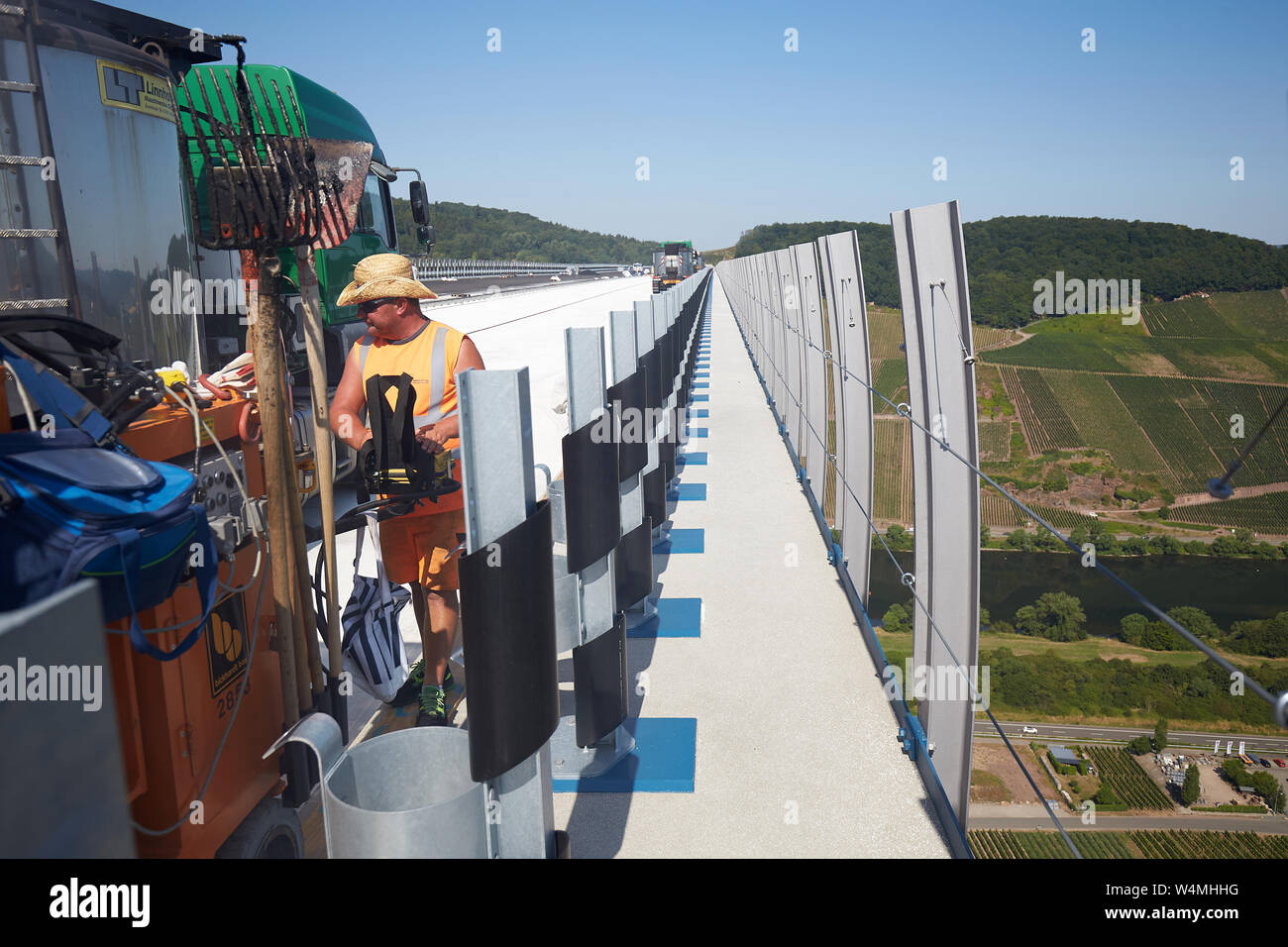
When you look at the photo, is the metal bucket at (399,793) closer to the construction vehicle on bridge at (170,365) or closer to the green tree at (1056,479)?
the construction vehicle on bridge at (170,365)

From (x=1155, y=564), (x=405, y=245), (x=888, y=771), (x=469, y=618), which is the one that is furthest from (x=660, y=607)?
(x=1155, y=564)

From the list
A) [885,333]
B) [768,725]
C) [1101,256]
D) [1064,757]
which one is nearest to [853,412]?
[885,333]

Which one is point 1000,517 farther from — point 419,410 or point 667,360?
point 419,410

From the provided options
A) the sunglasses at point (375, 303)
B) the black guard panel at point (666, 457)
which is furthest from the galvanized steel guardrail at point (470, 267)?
the sunglasses at point (375, 303)

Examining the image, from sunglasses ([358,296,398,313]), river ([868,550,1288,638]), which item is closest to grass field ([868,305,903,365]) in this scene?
sunglasses ([358,296,398,313])
